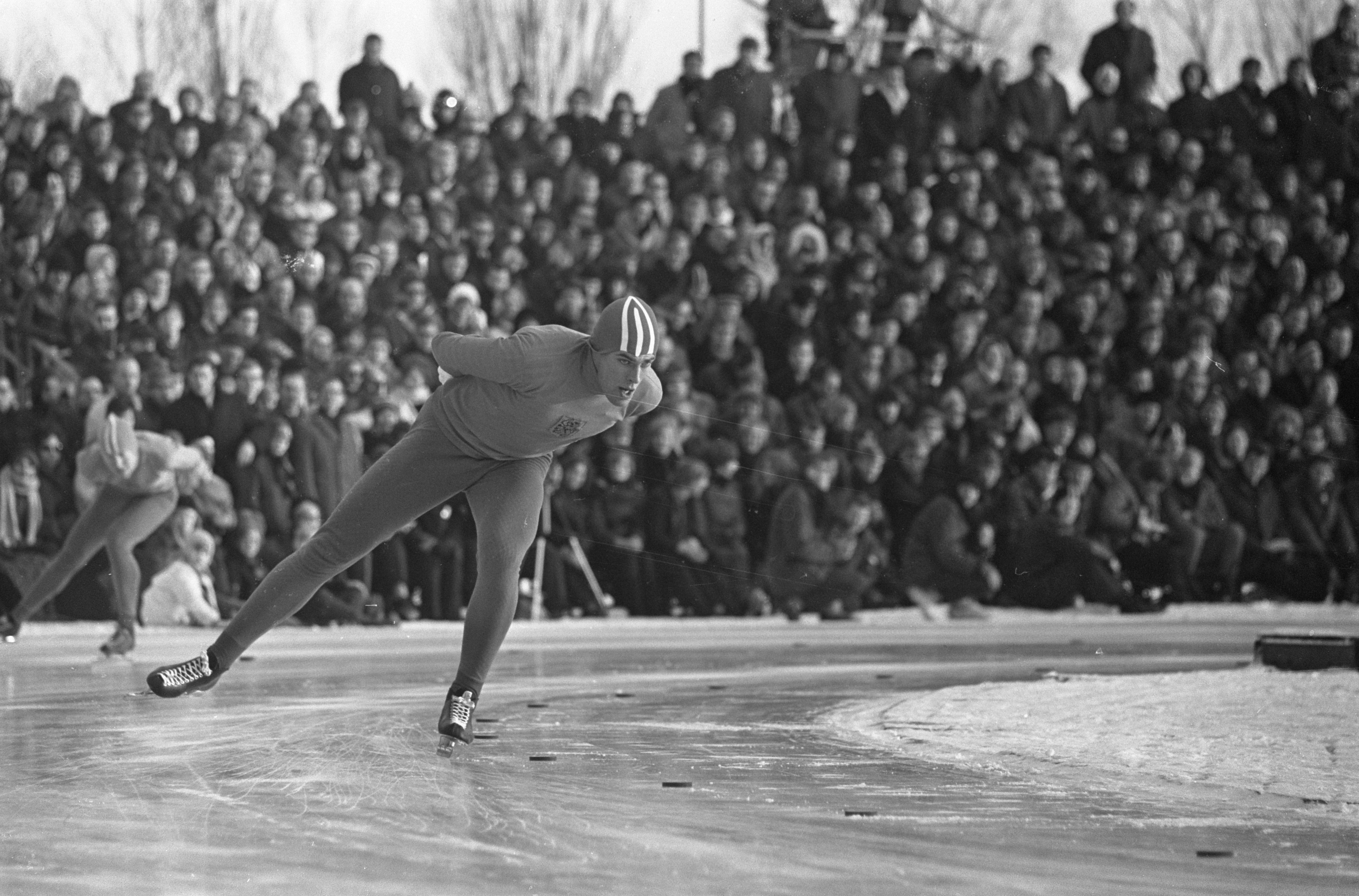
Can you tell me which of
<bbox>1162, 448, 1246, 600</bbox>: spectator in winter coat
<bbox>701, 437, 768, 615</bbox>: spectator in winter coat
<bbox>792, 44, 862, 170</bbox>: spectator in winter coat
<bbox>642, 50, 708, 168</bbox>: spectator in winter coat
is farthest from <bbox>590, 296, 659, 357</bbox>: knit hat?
<bbox>1162, 448, 1246, 600</bbox>: spectator in winter coat

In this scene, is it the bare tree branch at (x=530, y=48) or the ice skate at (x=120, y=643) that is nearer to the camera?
the ice skate at (x=120, y=643)

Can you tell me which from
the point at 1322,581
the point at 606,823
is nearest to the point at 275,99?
the point at 1322,581

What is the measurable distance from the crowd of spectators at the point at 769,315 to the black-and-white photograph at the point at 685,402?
0.11 ft

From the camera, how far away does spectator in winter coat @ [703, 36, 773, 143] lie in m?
13.9

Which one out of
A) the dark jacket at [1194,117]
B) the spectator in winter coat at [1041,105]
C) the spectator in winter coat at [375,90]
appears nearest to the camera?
the spectator in winter coat at [375,90]

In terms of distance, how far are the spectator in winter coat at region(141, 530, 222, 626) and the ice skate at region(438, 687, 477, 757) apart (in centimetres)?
600

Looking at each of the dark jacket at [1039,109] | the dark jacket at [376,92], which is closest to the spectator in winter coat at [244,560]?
the dark jacket at [376,92]

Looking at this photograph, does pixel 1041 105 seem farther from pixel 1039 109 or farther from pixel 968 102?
pixel 968 102

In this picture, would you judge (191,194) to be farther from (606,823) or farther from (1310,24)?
(1310,24)

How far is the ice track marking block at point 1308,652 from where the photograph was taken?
891 cm

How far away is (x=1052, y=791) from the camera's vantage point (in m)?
5.07

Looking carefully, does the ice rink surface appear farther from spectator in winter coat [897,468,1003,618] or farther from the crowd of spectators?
spectator in winter coat [897,468,1003,618]

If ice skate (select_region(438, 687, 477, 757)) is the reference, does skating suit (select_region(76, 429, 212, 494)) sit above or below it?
above

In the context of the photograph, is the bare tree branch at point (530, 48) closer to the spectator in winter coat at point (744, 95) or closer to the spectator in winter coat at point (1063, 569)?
the spectator in winter coat at point (744, 95)
